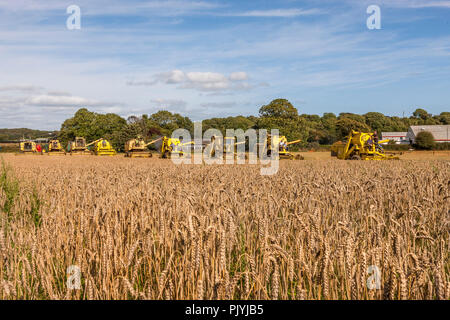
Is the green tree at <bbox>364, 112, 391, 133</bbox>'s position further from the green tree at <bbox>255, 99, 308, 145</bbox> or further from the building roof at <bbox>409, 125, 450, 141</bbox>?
the green tree at <bbox>255, 99, 308, 145</bbox>

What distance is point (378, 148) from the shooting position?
72.6 feet

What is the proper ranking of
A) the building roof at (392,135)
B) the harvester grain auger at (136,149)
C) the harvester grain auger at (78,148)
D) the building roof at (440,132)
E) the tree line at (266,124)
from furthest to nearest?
the building roof at (392,135) → the building roof at (440,132) → the tree line at (266,124) → the harvester grain auger at (78,148) → the harvester grain auger at (136,149)

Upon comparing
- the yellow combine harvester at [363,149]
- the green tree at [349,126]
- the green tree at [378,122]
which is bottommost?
the yellow combine harvester at [363,149]

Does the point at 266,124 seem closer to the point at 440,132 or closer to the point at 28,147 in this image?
the point at 28,147

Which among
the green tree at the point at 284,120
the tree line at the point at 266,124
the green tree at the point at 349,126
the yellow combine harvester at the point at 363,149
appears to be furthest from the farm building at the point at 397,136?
the yellow combine harvester at the point at 363,149

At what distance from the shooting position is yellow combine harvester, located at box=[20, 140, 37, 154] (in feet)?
156

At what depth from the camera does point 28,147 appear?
48.9 metres

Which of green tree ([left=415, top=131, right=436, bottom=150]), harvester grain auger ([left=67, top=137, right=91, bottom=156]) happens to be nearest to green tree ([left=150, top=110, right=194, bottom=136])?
harvester grain auger ([left=67, top=137, right=91, bottom=156])

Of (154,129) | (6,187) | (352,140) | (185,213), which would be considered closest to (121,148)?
(154,129)

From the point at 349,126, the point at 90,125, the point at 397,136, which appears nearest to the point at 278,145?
the point at 349,126

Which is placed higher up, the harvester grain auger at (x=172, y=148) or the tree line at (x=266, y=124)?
the tree line at (x=266, y=124)

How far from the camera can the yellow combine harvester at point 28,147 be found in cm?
4766

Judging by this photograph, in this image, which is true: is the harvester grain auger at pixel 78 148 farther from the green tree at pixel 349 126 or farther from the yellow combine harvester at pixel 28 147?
the green tree at pixel 349 126
